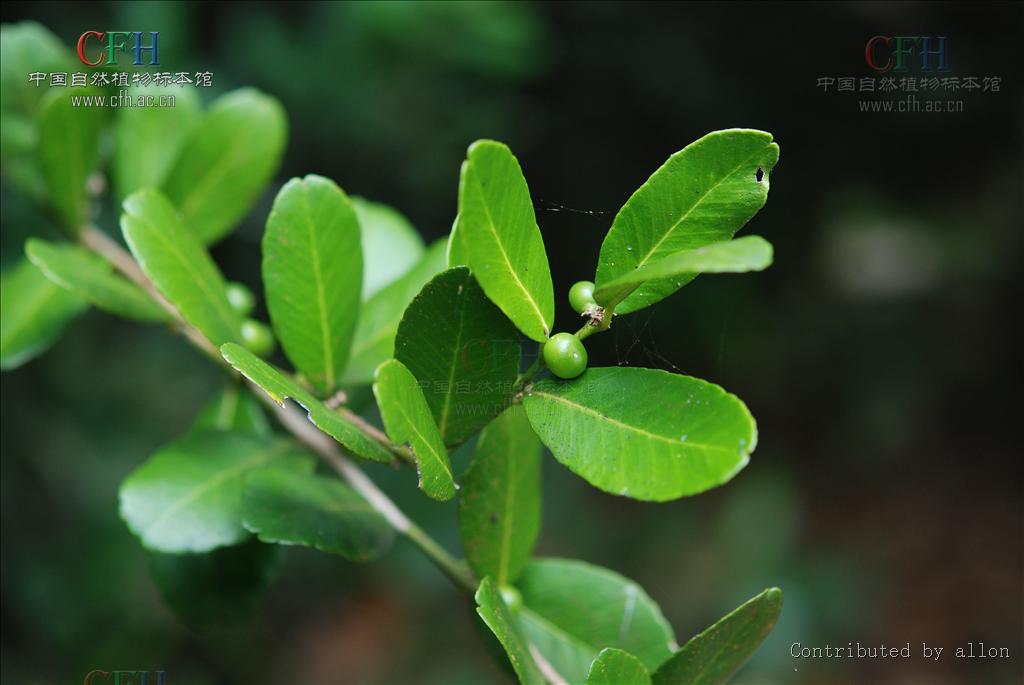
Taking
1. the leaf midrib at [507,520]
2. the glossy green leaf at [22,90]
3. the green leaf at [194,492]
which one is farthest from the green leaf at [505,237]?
the glossy green leaf at [22,90]

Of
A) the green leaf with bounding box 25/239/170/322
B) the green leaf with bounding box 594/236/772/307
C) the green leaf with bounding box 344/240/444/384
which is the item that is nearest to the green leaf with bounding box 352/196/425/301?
the green leaf with bounding box 344/240/444/384

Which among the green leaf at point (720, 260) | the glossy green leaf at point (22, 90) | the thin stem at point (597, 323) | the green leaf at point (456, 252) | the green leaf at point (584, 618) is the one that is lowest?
the green leaf at point (584, 618)

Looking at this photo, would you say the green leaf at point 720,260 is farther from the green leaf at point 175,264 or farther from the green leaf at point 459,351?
the green leaf at point 175,264

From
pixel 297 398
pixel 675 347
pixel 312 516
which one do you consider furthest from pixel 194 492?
pixel 675 347

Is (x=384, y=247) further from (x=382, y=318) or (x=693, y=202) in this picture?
(x=693, y=202)

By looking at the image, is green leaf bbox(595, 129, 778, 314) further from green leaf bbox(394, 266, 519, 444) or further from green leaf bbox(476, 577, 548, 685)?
green leaf bbox(476, 577, 548, 685)

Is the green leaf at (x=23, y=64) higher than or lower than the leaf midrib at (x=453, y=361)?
higher

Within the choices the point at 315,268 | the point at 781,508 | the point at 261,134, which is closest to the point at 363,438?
the point at 315,268
